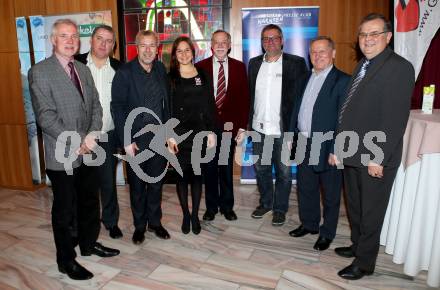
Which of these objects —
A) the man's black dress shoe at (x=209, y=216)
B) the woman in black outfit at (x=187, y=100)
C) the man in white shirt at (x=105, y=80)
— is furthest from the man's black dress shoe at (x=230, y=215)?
the man in white shirt at (x=105, y=80)

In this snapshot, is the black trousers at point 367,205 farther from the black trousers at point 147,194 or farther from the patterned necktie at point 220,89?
the black trousers at point 147,194

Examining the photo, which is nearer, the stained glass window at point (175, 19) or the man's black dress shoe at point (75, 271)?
the man's black dress shoe at point (75, 271)

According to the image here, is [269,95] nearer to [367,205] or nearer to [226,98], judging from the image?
[226,98]

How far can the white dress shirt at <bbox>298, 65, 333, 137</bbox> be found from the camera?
283 cm

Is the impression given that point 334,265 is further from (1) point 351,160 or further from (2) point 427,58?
(2) point 427,58

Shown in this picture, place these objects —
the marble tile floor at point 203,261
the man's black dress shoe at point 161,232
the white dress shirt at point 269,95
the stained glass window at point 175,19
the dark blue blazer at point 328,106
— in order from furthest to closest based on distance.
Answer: the stained glass window at point 175,19, the white dress shirt at point 269,95, the man's black dress shoe at point 161,232, the dark blue blazer at point 328,106, the marble tile floor at point 203,261

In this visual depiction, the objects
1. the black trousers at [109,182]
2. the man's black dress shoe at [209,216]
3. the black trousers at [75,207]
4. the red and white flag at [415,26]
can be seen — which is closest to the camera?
the black trousers at [75,207]

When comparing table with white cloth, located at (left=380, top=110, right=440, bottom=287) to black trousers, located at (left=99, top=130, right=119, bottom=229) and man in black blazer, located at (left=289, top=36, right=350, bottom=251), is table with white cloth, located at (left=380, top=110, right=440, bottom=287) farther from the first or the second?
black trousers, located at (left=99, top=130, right=119, bottom=229)

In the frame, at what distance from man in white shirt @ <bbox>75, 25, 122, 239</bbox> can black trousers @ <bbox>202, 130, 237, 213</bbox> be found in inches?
34.6

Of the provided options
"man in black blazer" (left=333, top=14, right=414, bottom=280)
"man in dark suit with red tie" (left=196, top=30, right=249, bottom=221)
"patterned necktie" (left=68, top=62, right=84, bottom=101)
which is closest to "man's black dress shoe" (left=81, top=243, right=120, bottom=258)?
"man in dark suit with red tie" (left=196, top=30, right=249, bottom=221)

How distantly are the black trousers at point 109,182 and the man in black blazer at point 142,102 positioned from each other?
18 centimetres

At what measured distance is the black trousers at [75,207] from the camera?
2430mm

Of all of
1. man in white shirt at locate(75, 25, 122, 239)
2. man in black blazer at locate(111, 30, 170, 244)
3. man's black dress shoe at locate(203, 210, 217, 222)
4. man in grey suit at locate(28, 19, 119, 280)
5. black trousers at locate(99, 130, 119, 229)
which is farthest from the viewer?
man's black dress shoe at locate(203, 210, 217, 222)

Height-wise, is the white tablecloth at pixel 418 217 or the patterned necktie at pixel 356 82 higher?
the patterned necktie at pixel 356 82
